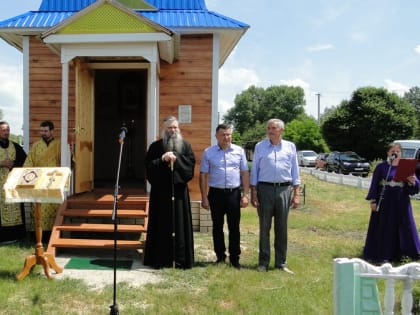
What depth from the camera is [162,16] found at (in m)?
8.25

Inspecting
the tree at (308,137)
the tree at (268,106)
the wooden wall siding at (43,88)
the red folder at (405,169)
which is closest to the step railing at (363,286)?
the red folder at (405,169)

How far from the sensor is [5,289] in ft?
15.0

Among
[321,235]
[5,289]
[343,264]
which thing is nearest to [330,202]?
[321,235]

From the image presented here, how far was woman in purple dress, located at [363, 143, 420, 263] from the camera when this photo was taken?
19.7 ft

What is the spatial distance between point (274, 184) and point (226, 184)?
1.92 feet

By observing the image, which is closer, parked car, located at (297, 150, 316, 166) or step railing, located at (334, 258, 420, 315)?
step railing, located at (334, 258, 420, 315)

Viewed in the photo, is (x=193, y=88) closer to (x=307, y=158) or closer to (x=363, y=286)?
(x=363, y=286)

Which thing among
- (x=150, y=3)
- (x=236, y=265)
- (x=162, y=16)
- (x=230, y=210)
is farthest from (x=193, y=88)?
(x=236, y=265)

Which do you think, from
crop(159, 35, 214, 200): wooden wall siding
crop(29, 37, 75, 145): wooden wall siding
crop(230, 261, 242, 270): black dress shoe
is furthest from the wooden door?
crop(230, 261, 242, 270): black dress shoe

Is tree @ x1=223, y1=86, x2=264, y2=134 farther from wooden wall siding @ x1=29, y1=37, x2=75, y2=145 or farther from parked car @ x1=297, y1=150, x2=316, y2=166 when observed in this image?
wooden wall siding @ x1=29, y1=37, x2=75, y2=145

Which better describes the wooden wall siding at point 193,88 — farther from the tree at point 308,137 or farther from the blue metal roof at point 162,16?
the tree at point 308,137

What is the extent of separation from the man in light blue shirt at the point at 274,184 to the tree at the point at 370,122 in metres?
30.0

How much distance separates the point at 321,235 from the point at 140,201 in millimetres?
3657

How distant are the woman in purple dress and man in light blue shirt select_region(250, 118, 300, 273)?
1.46 m
